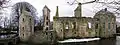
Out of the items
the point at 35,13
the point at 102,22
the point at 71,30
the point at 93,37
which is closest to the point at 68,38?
the point at 71,30

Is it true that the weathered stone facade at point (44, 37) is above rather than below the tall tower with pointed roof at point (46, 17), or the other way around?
below

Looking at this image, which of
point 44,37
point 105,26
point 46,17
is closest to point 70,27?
point 46,17

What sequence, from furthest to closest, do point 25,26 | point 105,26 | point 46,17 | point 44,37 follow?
1. point 46,17
2. point 105,26
3. point 25,26
4. point 44,37

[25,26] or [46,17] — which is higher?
[46,17]

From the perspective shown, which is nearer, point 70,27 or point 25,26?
point 25,26

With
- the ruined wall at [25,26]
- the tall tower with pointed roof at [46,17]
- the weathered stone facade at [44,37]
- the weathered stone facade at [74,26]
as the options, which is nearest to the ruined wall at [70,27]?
the weathered stone facade at [74,26]

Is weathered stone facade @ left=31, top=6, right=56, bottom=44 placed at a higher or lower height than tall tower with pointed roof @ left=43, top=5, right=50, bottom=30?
lower

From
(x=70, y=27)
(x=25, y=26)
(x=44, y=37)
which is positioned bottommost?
(x=44, y=37)

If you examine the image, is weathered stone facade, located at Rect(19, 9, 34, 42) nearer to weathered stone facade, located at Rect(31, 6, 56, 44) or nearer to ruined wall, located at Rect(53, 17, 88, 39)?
weathered stone facade, located at Rect(31, 6, 56, 44)

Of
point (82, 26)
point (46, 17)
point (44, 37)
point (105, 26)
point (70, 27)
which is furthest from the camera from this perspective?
point (46, 17)

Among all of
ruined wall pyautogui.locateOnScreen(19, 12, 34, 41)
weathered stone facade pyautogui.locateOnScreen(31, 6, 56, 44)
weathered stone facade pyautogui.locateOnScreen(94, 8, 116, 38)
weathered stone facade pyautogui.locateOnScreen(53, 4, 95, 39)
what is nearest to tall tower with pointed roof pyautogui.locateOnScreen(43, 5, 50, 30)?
weathered stone facade pyautogui.locateOnScreen(53, 4, 95, 39)

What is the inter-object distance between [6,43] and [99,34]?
17.5 meters

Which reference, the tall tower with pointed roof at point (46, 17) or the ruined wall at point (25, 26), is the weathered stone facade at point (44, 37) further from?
the tall tower with pointed roof at point (46, 17)

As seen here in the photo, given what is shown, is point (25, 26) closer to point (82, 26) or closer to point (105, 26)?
point (82, 26)
